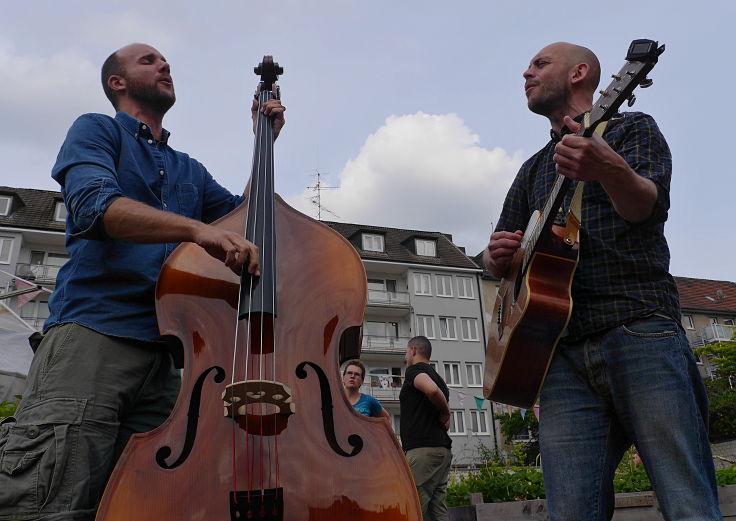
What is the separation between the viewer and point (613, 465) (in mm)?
2318

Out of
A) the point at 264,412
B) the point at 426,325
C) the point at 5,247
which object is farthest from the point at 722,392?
the point at 264,412

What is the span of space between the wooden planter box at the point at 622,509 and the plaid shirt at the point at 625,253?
4178 mm

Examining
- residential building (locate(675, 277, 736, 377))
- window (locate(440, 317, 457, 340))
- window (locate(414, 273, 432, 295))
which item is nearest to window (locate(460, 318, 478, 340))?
window (locate(440, 317, 457, 340))

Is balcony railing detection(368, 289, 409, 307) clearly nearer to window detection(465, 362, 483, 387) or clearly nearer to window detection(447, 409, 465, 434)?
window detection(465, 362, 483, 387)

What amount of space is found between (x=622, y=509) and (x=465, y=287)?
3483 cm

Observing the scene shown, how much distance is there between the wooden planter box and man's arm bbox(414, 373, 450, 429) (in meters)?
0.92

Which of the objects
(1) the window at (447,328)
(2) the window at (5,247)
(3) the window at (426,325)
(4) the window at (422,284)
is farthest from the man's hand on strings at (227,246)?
(1) the window at (447,328)

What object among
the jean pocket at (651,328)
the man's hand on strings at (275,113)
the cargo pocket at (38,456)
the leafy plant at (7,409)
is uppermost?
the man's hand on strings at (275,113)

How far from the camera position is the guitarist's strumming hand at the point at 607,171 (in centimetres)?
201

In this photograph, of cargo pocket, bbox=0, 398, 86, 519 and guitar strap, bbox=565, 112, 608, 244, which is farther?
guitar strap, bbox=565, 112, 608, 244

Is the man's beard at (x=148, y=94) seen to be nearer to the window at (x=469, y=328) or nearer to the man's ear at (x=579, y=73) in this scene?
the man's ear at (x=579, y=73)

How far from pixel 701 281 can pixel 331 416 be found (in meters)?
57.4

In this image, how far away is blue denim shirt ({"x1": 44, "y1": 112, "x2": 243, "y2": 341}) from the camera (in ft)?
7.10

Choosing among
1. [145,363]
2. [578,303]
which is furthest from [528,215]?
[145,363]
